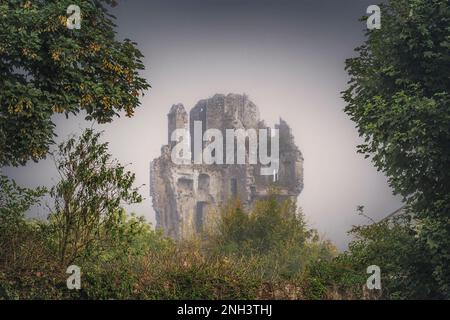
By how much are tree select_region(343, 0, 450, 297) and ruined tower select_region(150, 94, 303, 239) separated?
66.0m

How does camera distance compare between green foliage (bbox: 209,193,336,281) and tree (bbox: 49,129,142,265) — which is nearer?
tree (bbox: 49,129,142,265)

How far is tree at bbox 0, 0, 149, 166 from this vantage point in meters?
17.6

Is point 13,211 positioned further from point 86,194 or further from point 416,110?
point 416,110

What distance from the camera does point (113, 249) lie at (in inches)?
684

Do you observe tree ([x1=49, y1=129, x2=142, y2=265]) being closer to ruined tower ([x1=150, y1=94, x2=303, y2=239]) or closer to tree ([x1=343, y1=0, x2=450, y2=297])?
tree ([x1=343, y1=0, x2=450, y2=297])

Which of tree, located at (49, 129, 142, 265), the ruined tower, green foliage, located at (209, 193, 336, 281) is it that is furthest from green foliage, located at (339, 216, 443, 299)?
the ruined tower

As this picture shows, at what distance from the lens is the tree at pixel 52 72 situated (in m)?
17.6

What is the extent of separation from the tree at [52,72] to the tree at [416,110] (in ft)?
24.2

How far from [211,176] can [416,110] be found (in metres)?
72.9

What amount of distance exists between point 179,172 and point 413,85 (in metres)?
70.8

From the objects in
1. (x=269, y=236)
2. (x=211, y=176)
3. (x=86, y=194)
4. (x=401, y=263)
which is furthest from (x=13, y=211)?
(x=211, y=176)

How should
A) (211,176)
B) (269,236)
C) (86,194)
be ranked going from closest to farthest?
(86,194), (269,236), (211,176)

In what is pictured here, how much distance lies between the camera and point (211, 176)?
90312 millimetres

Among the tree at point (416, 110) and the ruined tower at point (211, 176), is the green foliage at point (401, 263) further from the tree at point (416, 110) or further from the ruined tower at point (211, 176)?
the ruined tower at point (211, 176)
